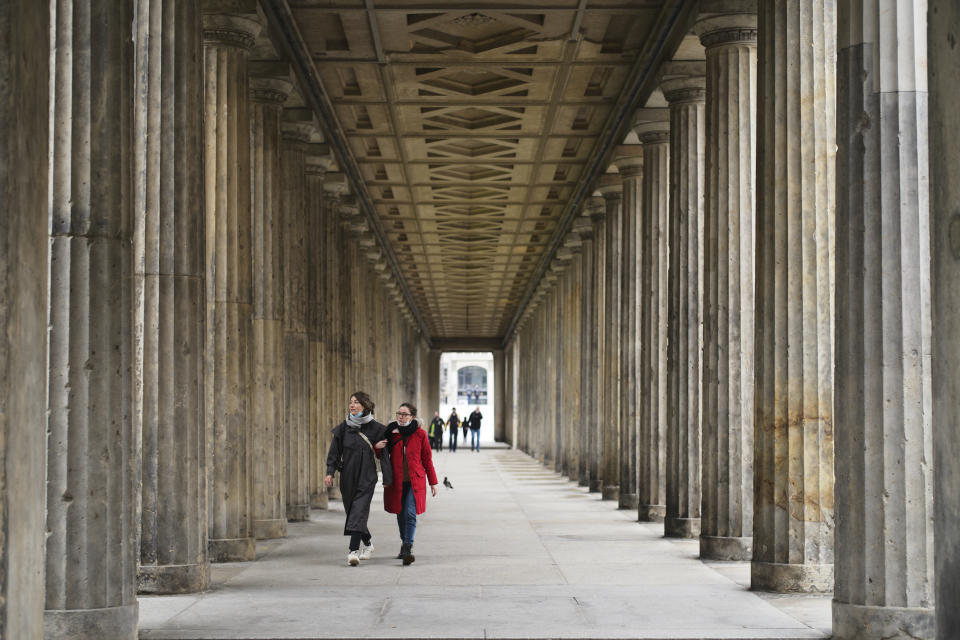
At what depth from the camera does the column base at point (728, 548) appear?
15469mm

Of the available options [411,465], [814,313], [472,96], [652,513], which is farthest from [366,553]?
[472,96]

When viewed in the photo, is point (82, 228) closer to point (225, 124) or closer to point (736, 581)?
point (225, 124)

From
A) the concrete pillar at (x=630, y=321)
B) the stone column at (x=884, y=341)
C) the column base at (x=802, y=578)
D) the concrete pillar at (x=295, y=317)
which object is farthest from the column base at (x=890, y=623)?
the concrete pillar at (x=630, y=321)

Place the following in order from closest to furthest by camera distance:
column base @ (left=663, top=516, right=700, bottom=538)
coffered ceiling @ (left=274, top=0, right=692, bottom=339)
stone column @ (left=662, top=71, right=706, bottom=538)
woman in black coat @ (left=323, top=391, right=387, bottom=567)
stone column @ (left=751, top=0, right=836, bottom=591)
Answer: stone column @ (left=751, top=0, right=836, bottom=591), woman in black coat @ (left=323, top=391, right=387, bottom=567), stone column @ (left=662, top=71, right=706, bottom=538), column base @ (left=663, top=516, right=700, bottom=538), coffered ceiling @ (left=274, top=0, right=692, bottom=339)

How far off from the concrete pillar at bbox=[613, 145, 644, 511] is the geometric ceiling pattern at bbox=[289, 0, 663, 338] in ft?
3.83

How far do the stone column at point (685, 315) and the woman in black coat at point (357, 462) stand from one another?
15.4 feet

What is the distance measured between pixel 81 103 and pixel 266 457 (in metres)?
9.84

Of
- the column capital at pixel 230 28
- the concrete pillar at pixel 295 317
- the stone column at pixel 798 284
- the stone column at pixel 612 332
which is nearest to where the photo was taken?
the stone column at pixel 798 284

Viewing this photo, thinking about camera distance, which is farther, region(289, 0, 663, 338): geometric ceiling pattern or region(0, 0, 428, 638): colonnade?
region(289, 0, 663, 338): geometric ceiling pattern

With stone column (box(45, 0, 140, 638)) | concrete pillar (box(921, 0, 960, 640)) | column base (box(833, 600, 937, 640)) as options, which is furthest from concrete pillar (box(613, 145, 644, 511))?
concrete pillar (box(921, 0, 960, 640))

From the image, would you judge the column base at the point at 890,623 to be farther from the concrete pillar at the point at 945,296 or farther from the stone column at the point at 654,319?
the stone column at the point at 654,319

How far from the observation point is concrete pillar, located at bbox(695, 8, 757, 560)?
51.1ft

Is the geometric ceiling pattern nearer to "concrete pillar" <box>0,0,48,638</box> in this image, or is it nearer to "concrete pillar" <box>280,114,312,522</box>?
"concrete pillar" <box>280,114,312,522</box>

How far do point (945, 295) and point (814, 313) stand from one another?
632 cm
